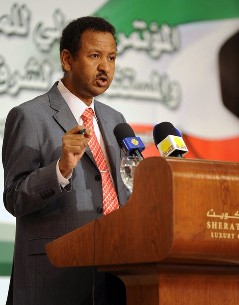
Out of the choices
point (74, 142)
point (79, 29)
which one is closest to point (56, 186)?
point (74, 142)

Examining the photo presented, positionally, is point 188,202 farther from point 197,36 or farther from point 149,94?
point 197,36

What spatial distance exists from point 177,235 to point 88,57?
1.13m

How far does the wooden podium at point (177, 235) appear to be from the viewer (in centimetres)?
175

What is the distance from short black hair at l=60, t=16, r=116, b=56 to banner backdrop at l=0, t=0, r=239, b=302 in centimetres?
113

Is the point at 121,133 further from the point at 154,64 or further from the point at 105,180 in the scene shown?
the point at 154,64

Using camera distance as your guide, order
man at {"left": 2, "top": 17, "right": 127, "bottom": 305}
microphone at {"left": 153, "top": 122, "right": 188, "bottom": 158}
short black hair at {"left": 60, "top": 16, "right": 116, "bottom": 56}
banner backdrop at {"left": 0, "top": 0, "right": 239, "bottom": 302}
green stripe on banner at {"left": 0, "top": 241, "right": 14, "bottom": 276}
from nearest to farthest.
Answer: microphone at {"left": 153, "top": 122, "right": 188, "bottom": 158} → man at {"left": 2, "top": 17, "right": 127, "bottom": 305} → short black hair at {"left": 60, "top": 16, "right": 116, "bottom": 56} → green stripe on banner at {"left": 0, "top": 241, "right": 14, "bottom": 276} → banner backdrop at {"left": 0, "top": 0, "right": 239, "bottom": 302}

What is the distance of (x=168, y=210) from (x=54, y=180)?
0.65 metres

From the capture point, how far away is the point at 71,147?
2.15 m

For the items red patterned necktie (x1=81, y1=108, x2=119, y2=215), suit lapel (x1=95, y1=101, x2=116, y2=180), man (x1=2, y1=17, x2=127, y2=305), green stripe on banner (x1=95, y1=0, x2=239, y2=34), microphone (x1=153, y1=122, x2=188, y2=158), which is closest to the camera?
microphone (x1=153, y1=122, x2=188, y2=158)

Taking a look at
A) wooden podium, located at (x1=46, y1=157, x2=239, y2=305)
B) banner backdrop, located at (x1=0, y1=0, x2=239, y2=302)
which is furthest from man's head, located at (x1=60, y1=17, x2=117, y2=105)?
banner backdrop, located at (x1=0, y1=0, x2=239, y2=302)

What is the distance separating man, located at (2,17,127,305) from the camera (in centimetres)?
239

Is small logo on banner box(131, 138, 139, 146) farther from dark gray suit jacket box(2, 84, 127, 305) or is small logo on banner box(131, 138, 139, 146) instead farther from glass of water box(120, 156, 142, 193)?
dark gray suit jacket box(2, 84, 127, 305)

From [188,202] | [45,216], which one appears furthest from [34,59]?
[188,202]

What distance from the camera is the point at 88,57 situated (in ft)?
8.79
